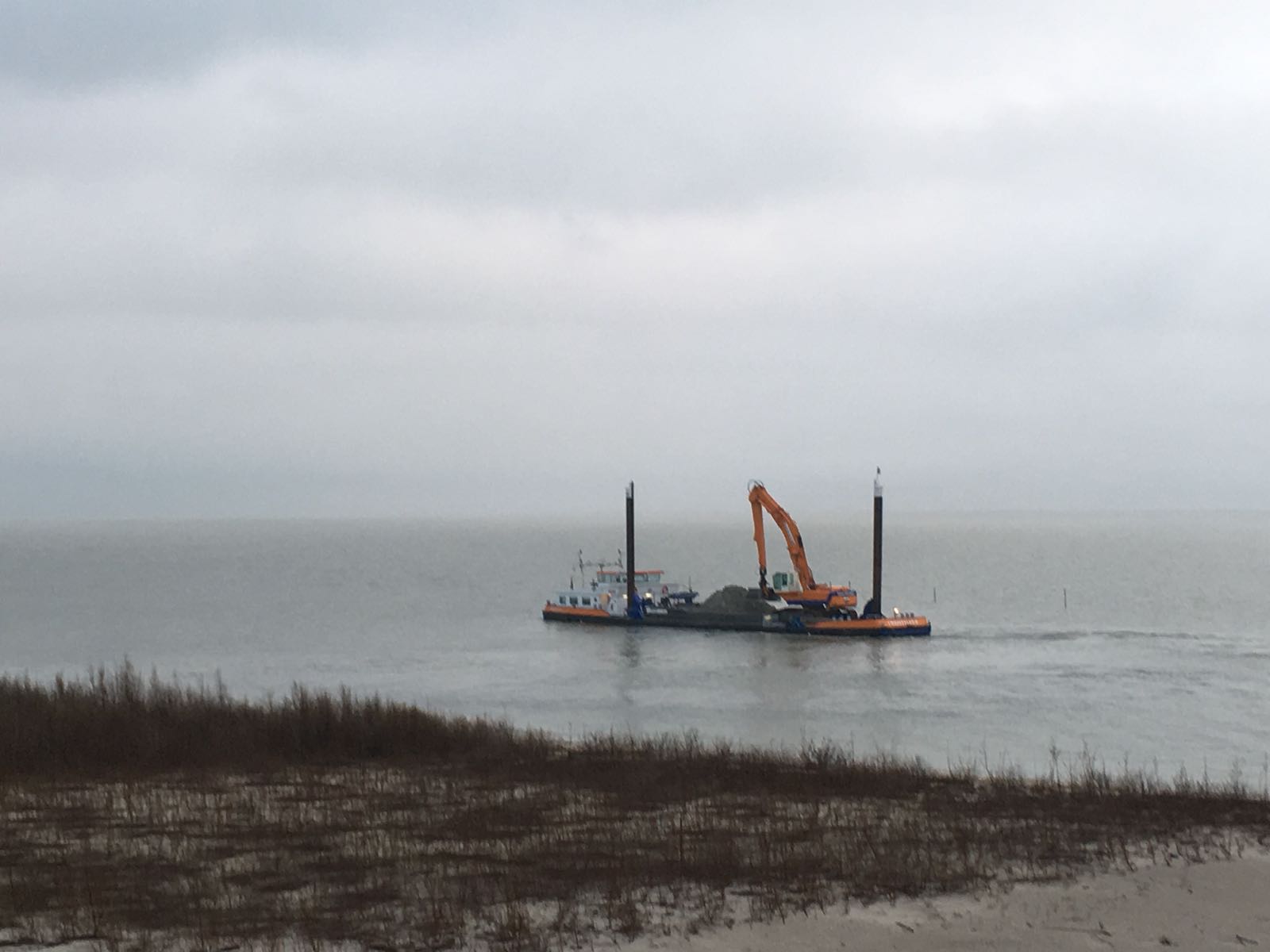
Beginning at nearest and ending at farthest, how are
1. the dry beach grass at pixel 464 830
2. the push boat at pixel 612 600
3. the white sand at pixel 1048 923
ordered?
the white sand at pixel 1048 923
the dry beach grass at pixel 464 830
the push boat at pixel 612 600

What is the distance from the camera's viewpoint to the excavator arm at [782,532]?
73.0 meters

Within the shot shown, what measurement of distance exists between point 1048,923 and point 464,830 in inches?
228

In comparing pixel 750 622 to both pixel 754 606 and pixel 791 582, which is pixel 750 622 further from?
pixel 791 582

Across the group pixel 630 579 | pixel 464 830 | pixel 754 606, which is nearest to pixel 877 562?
pixel 754 606

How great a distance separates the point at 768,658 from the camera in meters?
56.9

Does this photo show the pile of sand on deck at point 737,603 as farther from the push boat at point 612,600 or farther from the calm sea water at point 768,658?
the calm sea water at point 768,658

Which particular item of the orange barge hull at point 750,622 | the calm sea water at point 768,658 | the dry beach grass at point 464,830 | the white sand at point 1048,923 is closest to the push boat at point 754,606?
the orange barge hull at point 750,622

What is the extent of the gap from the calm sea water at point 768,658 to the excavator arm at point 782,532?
7.15 m

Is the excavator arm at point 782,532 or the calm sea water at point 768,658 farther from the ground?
the excavator arm at point 782,532

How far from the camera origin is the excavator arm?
7302cm

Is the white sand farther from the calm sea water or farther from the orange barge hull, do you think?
the orange barge hull

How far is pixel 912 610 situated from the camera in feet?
275

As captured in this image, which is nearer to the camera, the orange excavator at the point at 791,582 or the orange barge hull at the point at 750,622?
the orange barge hull at the point at 750,622

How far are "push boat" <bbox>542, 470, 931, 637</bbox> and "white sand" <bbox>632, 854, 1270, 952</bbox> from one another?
5616cm
